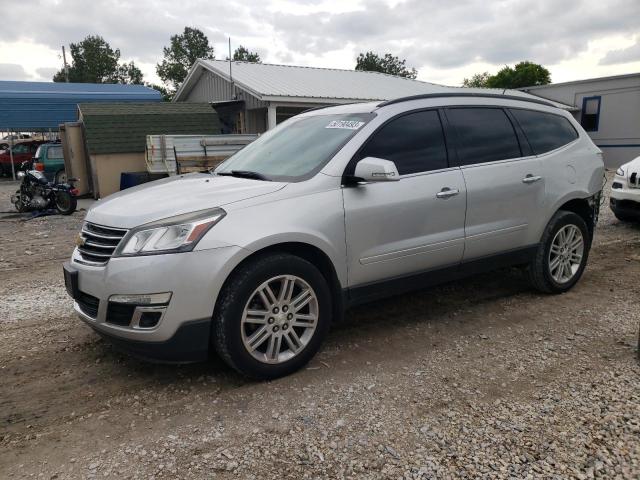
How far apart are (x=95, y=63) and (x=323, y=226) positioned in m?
58.5

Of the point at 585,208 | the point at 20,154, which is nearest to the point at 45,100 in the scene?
the point at 20,154

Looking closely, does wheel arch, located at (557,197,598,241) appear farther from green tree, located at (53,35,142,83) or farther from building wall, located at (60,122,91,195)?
green tree, located at (53,35,142,83)

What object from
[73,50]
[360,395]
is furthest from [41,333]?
[73,50]

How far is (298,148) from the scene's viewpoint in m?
3.91

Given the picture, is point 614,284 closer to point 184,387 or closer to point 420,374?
point 420,374

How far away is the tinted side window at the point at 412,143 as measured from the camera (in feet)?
12.2

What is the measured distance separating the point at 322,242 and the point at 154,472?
1.63 meters

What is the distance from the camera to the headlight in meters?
2.92

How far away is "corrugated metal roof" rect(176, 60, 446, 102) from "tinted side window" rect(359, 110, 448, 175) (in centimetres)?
1161

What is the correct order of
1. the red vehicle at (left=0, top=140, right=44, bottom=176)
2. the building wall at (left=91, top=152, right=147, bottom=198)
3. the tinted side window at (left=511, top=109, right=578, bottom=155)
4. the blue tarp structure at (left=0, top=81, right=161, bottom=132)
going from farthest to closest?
the red vehicle at (left=0, top=140, right=44, bottom=176) < the blue tarp structure at (left=0, top=81, right=161, bottom=132) < the building wall at (left=91, top=152, right=147, bottom=198) < the tinted side window at (left=511, top=109, right=578, bottom=155)

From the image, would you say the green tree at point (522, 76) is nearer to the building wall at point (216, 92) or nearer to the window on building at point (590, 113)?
the window on building at point (590, 113)

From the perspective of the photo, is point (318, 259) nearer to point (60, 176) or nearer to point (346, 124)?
point (346, 124)

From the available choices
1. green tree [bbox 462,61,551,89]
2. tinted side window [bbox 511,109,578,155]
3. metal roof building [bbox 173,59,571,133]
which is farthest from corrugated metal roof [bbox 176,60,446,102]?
green tree [bbox 462,61,551,89]

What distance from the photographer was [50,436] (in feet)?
9.07
